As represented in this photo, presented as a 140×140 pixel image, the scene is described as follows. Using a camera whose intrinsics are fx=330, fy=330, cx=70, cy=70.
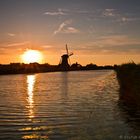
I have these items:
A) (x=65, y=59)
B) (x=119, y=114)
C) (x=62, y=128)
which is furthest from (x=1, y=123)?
(x=65, y=59)

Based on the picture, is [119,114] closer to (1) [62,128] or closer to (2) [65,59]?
(1) [62,128]

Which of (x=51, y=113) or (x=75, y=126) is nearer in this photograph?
(x=75, y=126)

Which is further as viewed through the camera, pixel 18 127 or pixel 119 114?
pixel 119 114

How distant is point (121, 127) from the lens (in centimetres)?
1886

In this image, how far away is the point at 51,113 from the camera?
79.5ft

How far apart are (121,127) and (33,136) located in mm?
5268

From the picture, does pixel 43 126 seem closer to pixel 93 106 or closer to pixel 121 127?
pixel 121 127

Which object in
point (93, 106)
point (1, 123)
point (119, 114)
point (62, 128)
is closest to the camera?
point (62, 128)

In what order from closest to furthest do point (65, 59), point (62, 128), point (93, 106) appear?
point (62, 128) → point (93, 106) → point (65, 59)

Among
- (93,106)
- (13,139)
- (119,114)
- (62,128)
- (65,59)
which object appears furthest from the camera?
(65,59)

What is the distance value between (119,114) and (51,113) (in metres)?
4.94

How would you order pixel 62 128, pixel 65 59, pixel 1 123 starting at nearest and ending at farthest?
pixel 62 128 < pixel 1 123 < pixel 65 59

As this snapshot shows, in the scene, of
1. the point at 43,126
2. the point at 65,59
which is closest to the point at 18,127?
the point at 43,126

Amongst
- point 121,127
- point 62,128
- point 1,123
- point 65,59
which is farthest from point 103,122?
point 65,59
